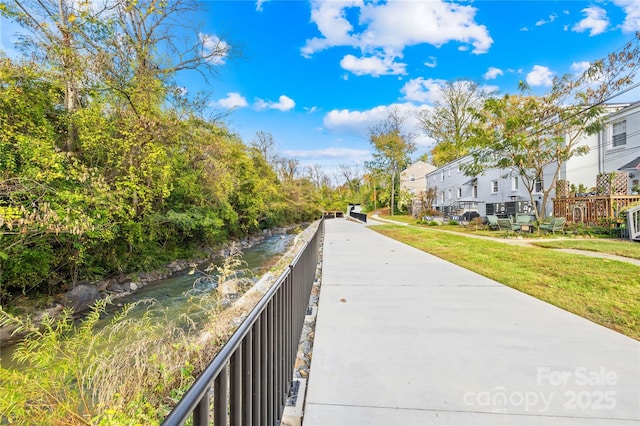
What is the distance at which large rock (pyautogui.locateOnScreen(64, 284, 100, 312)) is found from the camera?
23.8 feet

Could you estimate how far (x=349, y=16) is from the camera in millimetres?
12047

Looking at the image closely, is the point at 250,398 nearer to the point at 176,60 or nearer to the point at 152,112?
the point at 152,112

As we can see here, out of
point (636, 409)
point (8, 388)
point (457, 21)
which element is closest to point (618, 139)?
point (457, 21)

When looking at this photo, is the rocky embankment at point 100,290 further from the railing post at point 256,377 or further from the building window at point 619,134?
the building window at point 619,134

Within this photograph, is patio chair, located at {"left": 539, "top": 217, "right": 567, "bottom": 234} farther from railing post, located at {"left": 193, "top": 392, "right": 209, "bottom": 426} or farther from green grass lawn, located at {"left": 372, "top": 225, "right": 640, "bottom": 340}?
railing post, located at {"left": 193, "top": 392, "right": 209, "bottom": 426}

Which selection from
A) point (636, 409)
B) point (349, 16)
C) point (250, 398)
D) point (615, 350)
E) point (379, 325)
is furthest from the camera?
point (349, 16)

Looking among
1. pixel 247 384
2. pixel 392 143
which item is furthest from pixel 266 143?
pixel 247 384

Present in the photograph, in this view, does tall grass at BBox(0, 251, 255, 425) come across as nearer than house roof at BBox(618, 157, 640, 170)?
Yes

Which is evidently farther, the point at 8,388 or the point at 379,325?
the point at 379,325

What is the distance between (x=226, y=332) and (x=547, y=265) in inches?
264

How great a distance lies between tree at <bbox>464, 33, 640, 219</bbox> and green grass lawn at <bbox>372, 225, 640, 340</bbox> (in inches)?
366

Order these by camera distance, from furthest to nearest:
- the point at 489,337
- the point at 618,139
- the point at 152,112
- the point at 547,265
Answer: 1. the point at 618,139
2. the point at 152,112
3. the point at 547,265
4. the point at 489,337

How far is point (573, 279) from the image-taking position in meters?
5.21

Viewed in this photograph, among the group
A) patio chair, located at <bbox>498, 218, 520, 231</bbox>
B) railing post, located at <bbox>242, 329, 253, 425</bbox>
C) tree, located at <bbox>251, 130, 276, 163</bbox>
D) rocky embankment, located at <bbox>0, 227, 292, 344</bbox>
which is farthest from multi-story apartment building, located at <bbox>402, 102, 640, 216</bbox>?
tree, located at <bbox>251, 130, 276, 163</bbox>
